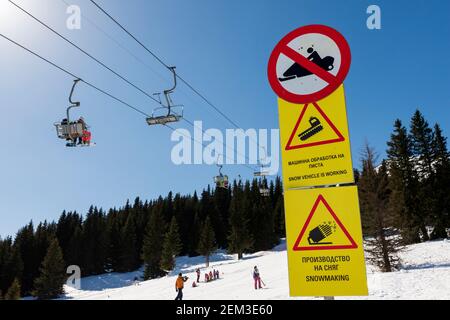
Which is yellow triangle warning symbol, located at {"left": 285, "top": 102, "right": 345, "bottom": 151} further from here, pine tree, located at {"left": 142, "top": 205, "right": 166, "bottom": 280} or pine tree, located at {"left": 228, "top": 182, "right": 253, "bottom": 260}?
pine tree, located at {"left": 142, "top": 205, "right": 166, "bottom": 280}

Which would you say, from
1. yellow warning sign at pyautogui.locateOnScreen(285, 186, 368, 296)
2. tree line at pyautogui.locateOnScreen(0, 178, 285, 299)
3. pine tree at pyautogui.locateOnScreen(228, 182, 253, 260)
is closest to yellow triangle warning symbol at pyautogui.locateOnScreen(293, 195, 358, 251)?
yellow warning sign at pyautogui.locateOnScreen(285, 186, 368, 296)

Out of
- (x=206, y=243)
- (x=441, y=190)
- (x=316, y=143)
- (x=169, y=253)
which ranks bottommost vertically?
(x=169, y=253)

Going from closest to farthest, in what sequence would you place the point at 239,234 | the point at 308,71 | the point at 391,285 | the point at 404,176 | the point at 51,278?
the point at 308,71 → the point at 391,285 → the point at 404,176 → the point at 51,278 → the point at 239,234

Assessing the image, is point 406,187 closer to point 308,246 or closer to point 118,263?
point 308,246

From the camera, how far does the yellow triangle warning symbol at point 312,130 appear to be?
309 centimetres

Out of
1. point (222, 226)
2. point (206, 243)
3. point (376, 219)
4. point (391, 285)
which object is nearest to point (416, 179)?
point (376, 219)

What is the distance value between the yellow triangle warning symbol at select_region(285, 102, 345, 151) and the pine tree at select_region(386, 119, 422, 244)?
53557mm

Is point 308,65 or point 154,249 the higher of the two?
point 308,65

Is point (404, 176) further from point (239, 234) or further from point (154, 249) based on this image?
point (154, 249)

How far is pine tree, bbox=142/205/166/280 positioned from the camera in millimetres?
86000

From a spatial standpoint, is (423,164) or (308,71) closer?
(308,71)

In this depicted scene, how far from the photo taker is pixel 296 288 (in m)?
3.14

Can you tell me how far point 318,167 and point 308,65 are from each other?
0.92m

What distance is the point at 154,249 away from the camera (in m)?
88.8
